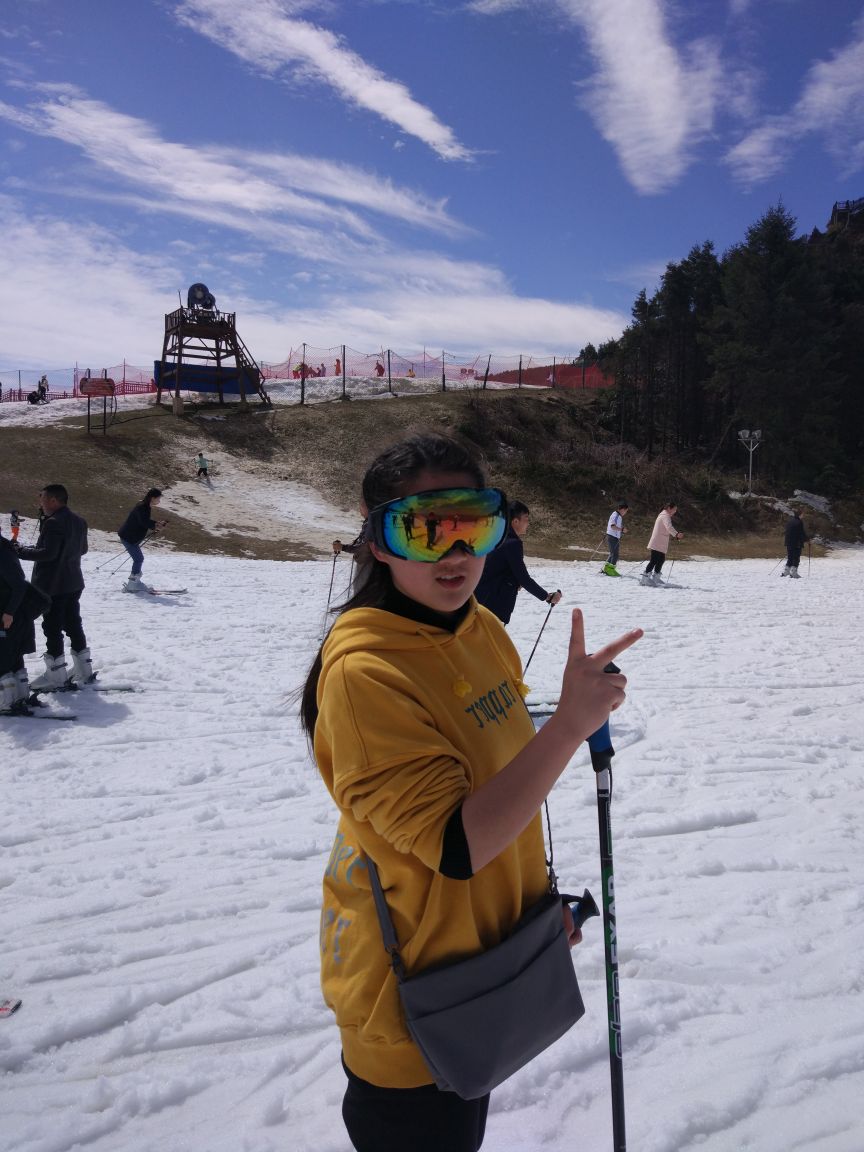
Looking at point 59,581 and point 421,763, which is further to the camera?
point 59,581

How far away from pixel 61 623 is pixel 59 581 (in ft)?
1.54

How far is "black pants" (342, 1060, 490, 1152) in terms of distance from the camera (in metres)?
1.56

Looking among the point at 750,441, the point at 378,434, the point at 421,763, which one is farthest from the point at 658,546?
the point at 750,441

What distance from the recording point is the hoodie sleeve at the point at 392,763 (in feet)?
4.58

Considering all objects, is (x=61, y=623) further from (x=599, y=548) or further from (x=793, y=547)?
(x=599, y=548)

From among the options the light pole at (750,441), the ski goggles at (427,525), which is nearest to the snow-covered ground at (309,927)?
the ski goggles at (427,525)

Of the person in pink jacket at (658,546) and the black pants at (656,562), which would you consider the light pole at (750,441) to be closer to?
the person in pink jacket at (658,546)

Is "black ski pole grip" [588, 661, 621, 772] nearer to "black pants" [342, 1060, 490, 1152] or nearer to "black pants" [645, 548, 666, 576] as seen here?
"black pants" [342, 1060, 490, 1152]

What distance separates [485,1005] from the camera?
1540mm

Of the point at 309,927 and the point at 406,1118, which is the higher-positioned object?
the point at 406,1118

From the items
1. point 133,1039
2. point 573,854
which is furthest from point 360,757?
point 573,854

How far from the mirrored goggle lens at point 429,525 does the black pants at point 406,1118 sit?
1085 mm

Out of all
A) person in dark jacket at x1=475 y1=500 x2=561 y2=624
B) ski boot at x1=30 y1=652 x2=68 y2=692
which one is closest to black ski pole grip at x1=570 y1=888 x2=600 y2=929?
person in dark jacket at x1=475 y1=500 x2=561 y2=624

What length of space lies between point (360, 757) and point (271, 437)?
40471 millimetres
